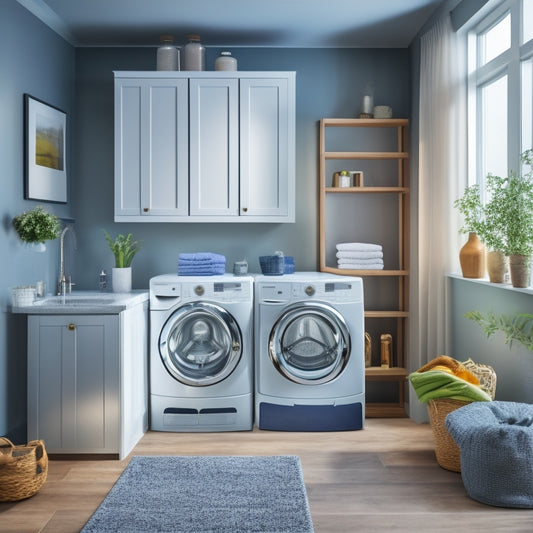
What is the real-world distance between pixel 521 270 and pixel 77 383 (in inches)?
90.1

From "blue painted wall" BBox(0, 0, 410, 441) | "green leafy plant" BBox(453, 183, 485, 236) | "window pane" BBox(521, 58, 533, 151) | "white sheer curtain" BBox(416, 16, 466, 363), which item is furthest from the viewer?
"blue painted wall" BBox(0, 0, 410, 441)

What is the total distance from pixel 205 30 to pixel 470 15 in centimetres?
170

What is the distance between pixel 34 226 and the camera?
11.0ft

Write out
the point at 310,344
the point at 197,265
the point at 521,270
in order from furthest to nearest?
1. the point at 197,265
2. the point at 310,344
3. the point at 521,270

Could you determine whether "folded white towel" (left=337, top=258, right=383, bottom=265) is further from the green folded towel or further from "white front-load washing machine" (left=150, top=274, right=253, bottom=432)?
the green folded towel

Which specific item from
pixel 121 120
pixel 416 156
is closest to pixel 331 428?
pixel 416 156

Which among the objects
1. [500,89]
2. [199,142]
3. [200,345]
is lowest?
[200,345]

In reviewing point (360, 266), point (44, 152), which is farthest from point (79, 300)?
point (360, 266)

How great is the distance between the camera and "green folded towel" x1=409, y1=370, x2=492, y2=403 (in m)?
2.97

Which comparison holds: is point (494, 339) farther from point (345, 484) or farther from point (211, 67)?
point (211, 67)

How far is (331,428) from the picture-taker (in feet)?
12.3

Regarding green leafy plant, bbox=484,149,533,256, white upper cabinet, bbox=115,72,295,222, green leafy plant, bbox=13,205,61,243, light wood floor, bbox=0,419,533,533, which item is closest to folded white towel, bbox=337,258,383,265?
white upper cabinet, bbox=115,72,295,222

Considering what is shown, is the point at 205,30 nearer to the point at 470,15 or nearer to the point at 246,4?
the point at 246,4

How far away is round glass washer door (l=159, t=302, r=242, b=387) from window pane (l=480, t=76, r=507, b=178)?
176 centimetres
